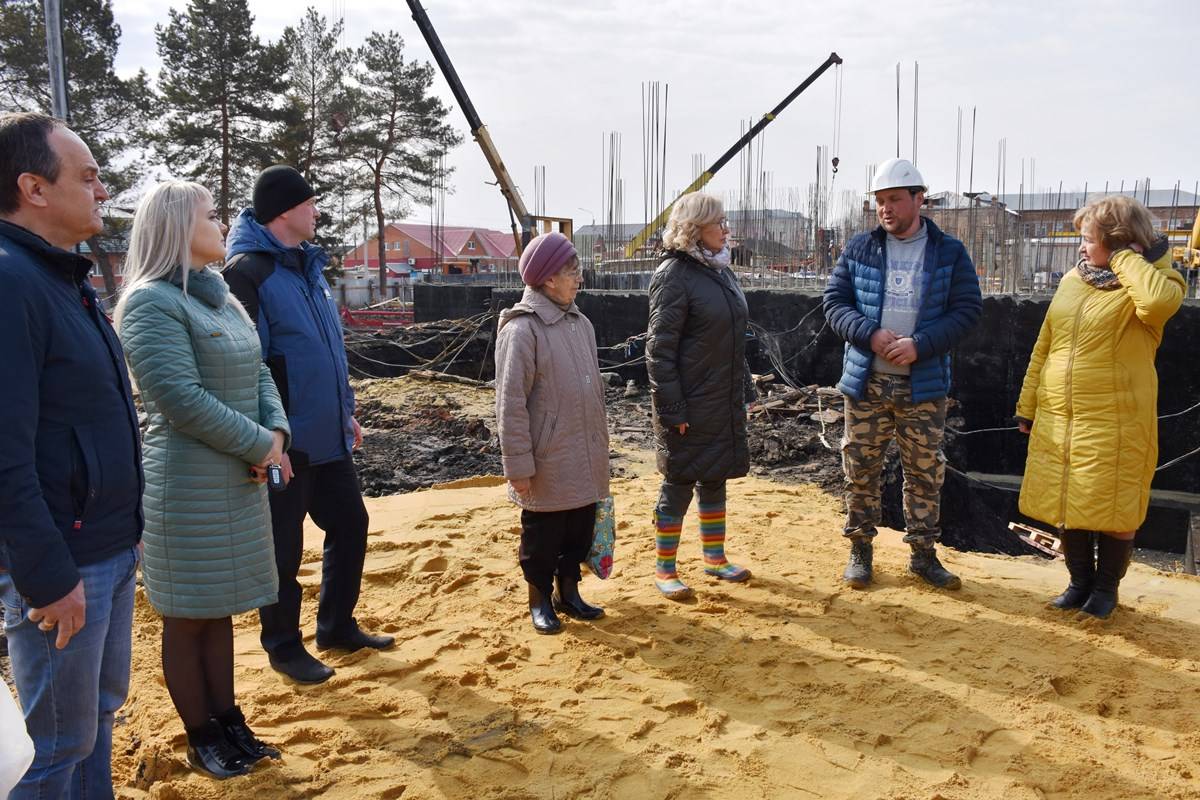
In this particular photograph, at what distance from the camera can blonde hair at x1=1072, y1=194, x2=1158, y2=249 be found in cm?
356

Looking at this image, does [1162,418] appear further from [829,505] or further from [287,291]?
[287,291]

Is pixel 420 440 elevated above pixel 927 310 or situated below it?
below

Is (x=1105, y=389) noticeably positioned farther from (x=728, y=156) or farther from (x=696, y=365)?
(x=728, y=156)

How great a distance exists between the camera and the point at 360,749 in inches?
109

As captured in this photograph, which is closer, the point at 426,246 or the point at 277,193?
the point at 277,193

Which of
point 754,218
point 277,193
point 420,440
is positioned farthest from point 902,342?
point 754,218

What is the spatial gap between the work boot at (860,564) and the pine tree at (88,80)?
19977 mm

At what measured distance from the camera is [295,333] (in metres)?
3.08

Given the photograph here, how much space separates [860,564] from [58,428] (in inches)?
134

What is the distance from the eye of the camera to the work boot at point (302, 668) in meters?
3.20

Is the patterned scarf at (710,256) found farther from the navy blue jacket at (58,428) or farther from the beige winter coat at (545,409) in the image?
the navy blue jacket at (58,428)

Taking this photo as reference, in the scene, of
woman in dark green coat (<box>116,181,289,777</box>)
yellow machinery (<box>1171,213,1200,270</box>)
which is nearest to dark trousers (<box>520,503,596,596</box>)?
woman in dark green coat (<box>116,181,289,777</box>)

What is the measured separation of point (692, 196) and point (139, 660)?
2.95 metres

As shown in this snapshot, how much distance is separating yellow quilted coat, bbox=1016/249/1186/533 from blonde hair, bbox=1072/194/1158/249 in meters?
0.10
